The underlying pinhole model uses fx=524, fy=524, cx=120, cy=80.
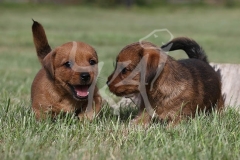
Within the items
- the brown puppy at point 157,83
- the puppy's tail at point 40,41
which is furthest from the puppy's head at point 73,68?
the puppy's tail at point 40,41

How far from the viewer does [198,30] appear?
97.0ft

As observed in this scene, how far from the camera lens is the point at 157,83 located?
588cm

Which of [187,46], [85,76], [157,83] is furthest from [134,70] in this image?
[187,46]

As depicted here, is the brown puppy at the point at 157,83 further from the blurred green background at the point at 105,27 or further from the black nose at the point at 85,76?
the blurred green background at the point at 105,27

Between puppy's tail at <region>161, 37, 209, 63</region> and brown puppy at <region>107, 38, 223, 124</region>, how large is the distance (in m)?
0.56

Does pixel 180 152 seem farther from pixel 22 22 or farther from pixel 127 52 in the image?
pixel 22 22

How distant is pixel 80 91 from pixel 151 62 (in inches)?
34.0

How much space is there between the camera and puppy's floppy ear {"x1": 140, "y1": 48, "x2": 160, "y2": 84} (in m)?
5.65

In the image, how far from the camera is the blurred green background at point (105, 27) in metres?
15.0

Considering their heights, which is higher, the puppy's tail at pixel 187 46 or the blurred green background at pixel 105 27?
the puppy's tail at pixel 187 46

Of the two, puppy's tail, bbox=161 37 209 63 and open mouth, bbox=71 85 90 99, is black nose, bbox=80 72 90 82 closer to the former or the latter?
open mouth, bbox=71 85 90 99

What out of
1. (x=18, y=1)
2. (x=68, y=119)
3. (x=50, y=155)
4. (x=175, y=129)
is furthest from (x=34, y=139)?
(x=18, y=1)

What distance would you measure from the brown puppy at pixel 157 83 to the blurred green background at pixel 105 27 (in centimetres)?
107

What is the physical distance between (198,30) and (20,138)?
25671mm
